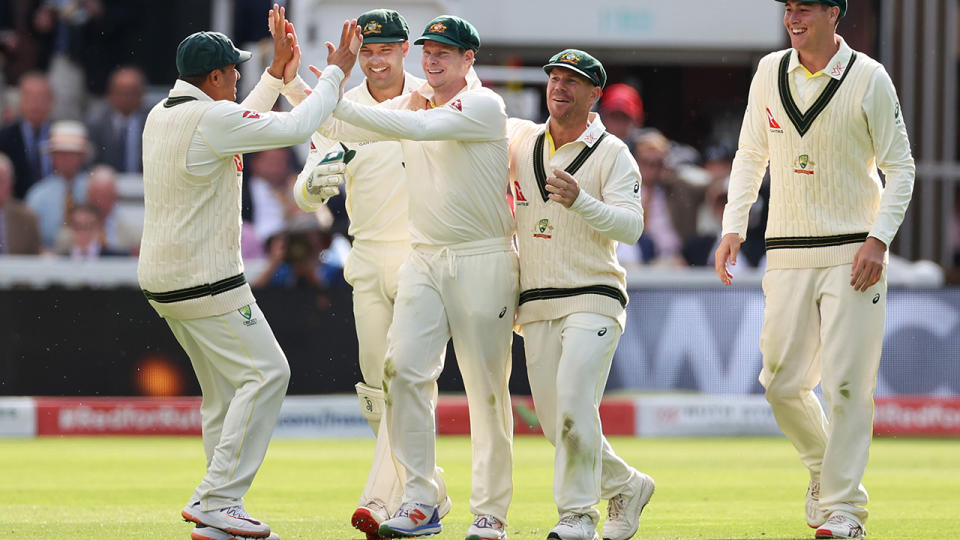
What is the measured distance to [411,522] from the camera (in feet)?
21.2

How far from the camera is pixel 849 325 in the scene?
22.1ft

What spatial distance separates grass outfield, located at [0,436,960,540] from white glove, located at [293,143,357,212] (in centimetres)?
150

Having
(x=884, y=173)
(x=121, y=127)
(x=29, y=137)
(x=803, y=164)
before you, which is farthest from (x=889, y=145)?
(x=29, y=137)

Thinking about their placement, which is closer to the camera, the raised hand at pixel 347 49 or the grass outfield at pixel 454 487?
the raised hand at pixel 347 49

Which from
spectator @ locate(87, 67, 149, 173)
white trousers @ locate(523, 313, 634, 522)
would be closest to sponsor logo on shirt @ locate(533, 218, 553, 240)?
white trousers @ locate(523, 313, 634, 522)

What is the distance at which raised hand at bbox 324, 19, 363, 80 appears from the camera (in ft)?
21.5

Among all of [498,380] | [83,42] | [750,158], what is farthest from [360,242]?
[83,42]

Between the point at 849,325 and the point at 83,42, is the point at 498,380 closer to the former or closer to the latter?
the point at 849,325

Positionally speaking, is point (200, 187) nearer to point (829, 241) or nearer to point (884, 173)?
point (829, 241)

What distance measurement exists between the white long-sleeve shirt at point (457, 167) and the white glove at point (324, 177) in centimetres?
9

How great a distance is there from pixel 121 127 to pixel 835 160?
9707 millimetres

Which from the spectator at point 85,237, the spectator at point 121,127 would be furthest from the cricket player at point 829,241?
the spectator at point 121,127

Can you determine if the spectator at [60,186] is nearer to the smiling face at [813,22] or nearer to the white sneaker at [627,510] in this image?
the white sneaker at [627,510]

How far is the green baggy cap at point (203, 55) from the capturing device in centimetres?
643
